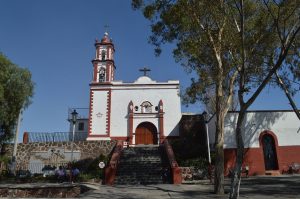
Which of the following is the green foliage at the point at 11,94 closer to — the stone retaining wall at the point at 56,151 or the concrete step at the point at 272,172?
the stone retaining wall at the point at 56,151

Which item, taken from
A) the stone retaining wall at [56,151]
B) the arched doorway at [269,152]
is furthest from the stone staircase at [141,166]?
the arched doorway at [269,152]

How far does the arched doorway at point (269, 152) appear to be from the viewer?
20.4 meters

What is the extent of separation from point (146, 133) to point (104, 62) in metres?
7.89

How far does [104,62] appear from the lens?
30.3m

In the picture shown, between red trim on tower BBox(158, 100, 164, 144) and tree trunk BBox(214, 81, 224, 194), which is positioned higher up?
red trim on tower BBox(158, 100, 164, 144)

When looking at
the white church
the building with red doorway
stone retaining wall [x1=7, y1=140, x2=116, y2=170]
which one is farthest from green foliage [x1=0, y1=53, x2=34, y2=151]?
the building with red doorway

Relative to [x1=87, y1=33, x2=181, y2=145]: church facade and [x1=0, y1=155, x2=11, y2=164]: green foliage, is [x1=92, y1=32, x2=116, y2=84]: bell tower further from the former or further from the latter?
[x1=0, y1=155, x2=11, y2=164]: green foliage

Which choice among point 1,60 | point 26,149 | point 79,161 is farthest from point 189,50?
point 26,149

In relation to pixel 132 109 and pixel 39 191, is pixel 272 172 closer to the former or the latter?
pixel 132 109

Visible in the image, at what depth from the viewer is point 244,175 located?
758 inches

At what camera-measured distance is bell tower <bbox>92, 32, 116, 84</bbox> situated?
29750mm

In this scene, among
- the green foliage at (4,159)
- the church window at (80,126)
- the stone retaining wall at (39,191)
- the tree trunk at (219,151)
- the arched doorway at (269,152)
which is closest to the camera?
the tree trunk at (219,151)

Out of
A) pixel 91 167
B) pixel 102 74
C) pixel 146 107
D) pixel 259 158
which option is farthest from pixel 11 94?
pixel 259 158

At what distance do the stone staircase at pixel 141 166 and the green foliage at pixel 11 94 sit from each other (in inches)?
353
